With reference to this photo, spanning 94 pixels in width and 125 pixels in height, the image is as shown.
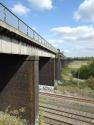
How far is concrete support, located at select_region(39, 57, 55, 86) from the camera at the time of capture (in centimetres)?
4381

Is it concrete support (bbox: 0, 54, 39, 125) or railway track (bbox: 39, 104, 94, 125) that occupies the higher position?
concrete support (bbox: 0, 54, 39, 125)

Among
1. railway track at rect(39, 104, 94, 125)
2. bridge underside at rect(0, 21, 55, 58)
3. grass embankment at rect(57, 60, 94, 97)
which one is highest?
bridge underside at rect(0, 21, 55, 58)

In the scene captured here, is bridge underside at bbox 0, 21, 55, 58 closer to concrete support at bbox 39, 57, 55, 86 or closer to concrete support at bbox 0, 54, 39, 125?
concrete support at bbox 0, 54, 39, 125

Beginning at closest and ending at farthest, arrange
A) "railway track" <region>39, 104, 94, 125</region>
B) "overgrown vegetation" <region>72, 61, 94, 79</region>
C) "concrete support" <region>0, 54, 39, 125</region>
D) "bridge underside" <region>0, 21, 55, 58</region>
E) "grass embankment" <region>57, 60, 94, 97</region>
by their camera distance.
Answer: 1. "bridge underside" <region>0, 21, 55, 58</region>
2. "railway track" <region>39, 104, 94, 125</region>
3. "concrete support" <region>0, 54, 39, 125</region>
4. "grass embankment" <region>57, 60, 94, 97</region>
5. "overgrown vegetation" <region>72, 61, 94, 79</region>

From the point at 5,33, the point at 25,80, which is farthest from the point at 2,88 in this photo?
the point at 5,33

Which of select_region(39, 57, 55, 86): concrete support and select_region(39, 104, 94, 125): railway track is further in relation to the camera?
select_region(39, 57, 55, 86): concrete support

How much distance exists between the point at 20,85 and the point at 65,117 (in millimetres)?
4956

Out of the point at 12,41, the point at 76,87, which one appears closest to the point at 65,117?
the point at 12,41

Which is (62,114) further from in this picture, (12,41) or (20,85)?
(12,41)

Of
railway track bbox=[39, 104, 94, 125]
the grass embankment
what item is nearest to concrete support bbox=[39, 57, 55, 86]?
the grass embankment

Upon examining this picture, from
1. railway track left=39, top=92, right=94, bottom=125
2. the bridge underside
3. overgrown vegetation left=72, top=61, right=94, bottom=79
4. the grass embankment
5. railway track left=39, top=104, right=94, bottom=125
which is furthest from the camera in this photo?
overgrown vegetation left=72, top=61, right=94, bottom=79

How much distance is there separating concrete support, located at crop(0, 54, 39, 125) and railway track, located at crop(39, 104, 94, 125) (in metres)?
1.50

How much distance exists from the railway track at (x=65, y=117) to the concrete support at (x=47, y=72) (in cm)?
1855

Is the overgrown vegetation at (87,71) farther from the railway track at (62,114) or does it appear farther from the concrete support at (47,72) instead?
the railway track at (62,114)
